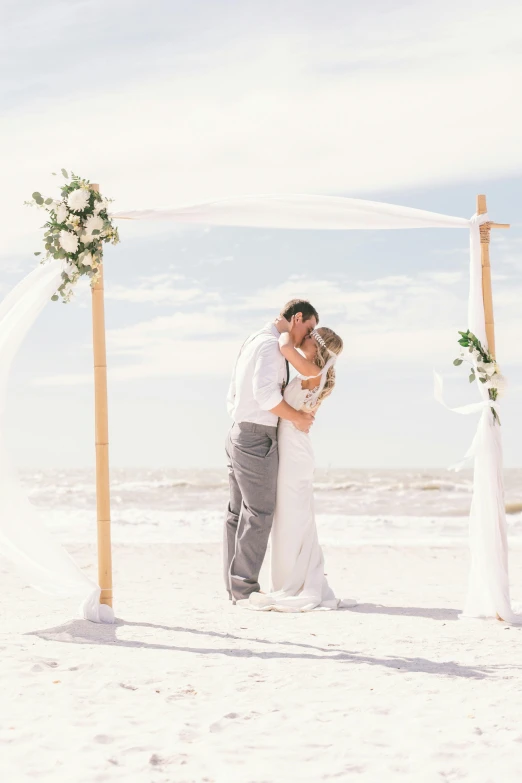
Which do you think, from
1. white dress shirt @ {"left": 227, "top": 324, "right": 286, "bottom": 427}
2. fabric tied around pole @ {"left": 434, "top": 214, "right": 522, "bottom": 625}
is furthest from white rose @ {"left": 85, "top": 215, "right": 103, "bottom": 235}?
fabric tied around pole @ {"left": 434, "top": 214, "right": 522, "bottom": 625}

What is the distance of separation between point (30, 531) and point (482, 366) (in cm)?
298

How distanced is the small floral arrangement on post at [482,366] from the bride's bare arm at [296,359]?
92cm

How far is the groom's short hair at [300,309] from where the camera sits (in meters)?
5.61

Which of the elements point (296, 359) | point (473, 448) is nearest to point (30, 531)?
point (296, 359)

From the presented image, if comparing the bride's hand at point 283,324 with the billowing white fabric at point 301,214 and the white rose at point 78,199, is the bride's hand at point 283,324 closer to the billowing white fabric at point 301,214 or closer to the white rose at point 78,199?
the billowing white fabric at point 301,214

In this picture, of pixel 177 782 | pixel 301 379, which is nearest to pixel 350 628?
pixel 301 379

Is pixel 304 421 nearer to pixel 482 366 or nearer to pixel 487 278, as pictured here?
pixel 482 366

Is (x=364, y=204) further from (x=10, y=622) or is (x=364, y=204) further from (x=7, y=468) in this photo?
(x=10, y=622)

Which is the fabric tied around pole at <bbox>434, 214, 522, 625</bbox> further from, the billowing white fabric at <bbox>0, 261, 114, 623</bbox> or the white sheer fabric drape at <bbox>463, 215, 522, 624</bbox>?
the billowing white fabric at <bbox>0, 261, 114, 623</bbox>

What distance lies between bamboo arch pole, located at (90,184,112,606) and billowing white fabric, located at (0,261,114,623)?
0.58 ft

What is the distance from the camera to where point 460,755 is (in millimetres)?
2949

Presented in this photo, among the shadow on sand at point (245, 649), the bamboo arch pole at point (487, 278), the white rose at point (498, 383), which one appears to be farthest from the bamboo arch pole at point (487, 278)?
the shadow on sand at point (245, 649)

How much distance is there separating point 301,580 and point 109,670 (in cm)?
205

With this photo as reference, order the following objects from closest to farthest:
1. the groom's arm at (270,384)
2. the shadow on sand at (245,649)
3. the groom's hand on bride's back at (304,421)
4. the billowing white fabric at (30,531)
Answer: the shadow on sand at (245,649)
the billowing white fabric at (30,531)
the groom's arm at (270,384)
the groom's hand on bride's back at (304,421)
